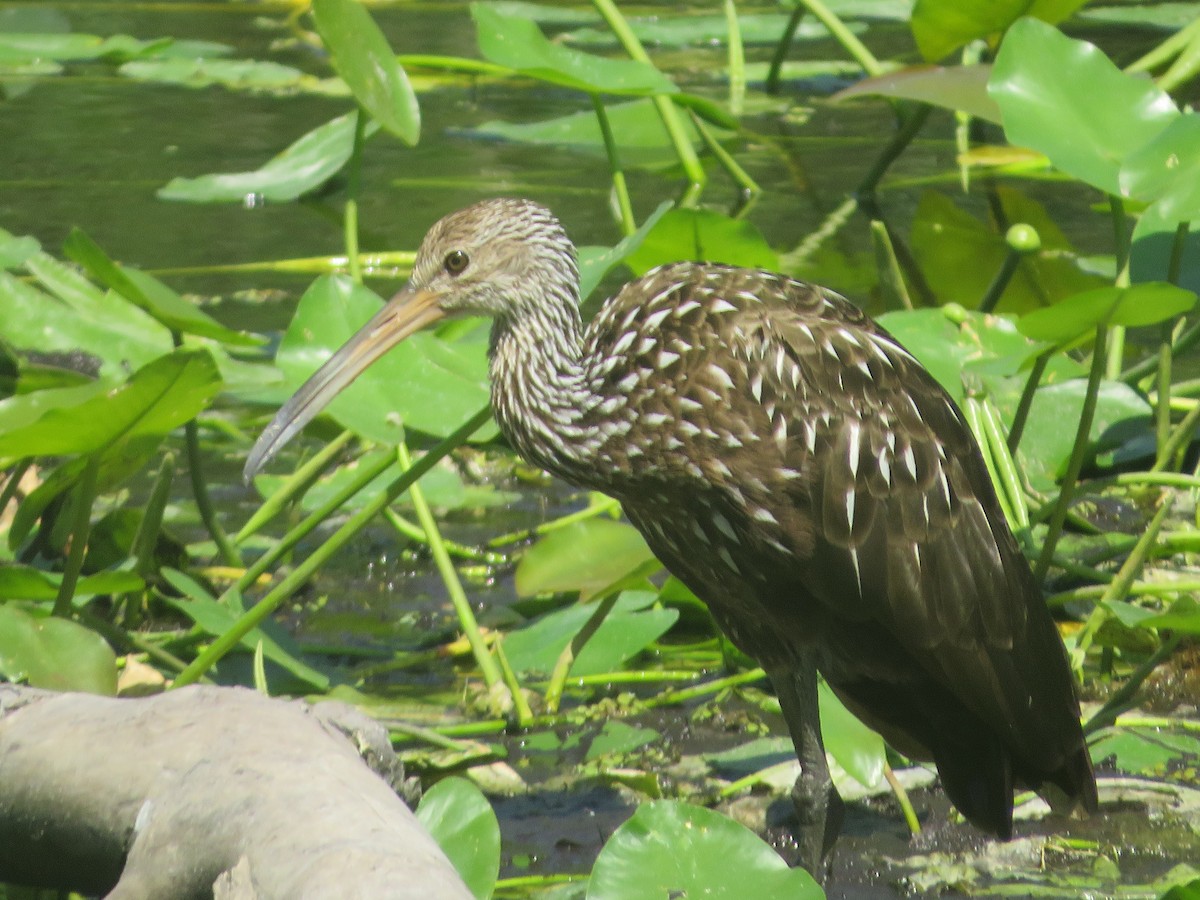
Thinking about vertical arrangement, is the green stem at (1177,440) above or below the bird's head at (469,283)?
below

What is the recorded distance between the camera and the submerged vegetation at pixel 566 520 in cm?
341

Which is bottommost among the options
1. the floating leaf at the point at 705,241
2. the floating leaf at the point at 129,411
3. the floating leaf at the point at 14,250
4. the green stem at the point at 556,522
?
the green stem at the point at 556,522

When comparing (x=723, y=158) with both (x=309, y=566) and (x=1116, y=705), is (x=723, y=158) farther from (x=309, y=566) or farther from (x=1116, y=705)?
(x=309, y=566)

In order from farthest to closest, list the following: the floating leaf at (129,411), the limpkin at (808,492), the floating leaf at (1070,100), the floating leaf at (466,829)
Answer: the floating leaf at (1070,100)
the limpkin at (808,492)
the floating leaf at (129,411)
the floating leaf at (466,829)

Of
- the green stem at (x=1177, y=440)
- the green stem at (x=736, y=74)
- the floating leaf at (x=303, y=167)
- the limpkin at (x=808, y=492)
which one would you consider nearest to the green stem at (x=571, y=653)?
the limpkin at (x=808, y=492)

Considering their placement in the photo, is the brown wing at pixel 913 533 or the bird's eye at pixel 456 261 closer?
the brown wing at pixel 913 533

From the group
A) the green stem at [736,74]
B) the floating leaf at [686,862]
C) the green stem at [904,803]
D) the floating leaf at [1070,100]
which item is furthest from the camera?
the green stem at [736,74]

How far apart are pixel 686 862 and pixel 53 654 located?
1.33 m

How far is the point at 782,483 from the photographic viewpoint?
3342mm

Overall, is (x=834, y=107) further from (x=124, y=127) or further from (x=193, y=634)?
(x=193, y=634)

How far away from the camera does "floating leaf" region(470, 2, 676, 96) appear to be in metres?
4.88

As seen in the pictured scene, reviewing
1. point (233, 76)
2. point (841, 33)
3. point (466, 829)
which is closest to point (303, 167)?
point (841, 33)

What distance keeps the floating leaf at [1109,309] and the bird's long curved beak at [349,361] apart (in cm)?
126

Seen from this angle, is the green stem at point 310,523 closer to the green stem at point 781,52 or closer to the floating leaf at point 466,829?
the floating leaf at point 466,829
